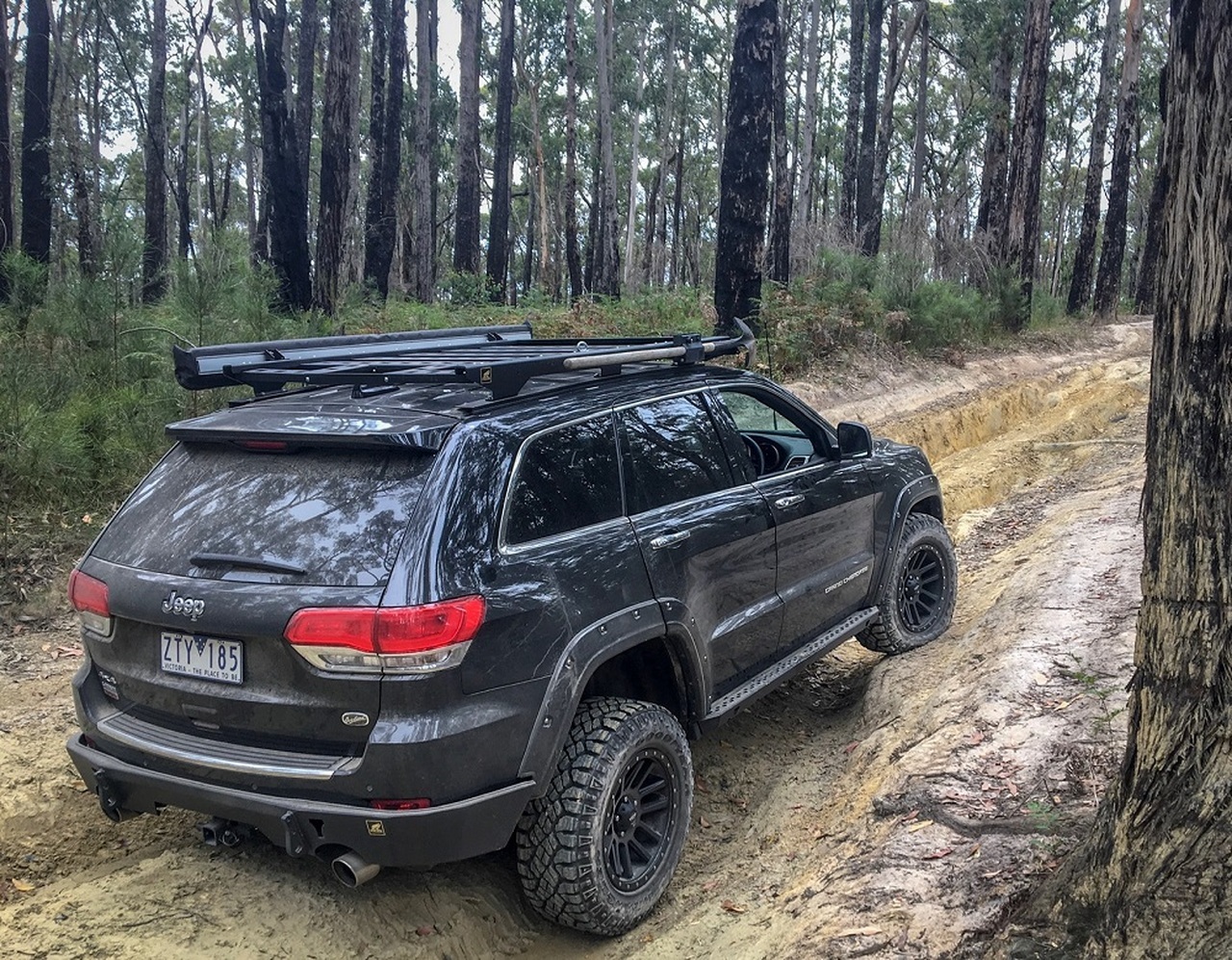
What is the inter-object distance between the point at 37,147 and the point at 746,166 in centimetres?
1181

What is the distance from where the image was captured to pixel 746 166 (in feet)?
41.4

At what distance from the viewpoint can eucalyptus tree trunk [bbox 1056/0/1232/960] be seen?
7.17ft

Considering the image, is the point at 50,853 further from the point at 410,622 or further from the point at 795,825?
the point at 795,825

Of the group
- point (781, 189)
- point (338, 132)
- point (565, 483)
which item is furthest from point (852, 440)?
point (781, 189)

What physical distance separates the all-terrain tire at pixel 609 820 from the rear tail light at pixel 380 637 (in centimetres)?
66

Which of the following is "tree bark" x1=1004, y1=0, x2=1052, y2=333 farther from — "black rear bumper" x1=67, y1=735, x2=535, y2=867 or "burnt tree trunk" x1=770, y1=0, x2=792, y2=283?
"black rear bumper" x1=67, y1=735, x2=535, y2=867

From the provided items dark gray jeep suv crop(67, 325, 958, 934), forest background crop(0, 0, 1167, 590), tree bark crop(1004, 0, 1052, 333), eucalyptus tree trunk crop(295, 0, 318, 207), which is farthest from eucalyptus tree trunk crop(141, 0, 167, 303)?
dark gray jeep suv crop(67, 325, 958, 934)

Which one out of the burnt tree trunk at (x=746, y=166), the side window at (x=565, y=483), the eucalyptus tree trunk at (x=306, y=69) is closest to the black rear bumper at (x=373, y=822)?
the side window at (x=565, y=483)

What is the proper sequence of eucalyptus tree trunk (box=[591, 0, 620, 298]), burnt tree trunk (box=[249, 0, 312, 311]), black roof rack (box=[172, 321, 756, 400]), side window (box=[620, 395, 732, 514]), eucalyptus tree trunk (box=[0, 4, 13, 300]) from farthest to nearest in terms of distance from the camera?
1. eucalyptus tree trunk (box=[591, 0, 620, 298])
2. eucalyptus tree trunk (box=[0, 4, 13, 300])
3. burnt tree trunk (box=[249, 0, 312, 311])
4. side window (box=[620, 395, 732, 514])
5. black roof rack (box=[172, 321, 756, 400])

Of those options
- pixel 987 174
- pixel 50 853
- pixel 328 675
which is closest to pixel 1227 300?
pixel 328 675

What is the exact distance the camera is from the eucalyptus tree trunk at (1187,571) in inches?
86.0

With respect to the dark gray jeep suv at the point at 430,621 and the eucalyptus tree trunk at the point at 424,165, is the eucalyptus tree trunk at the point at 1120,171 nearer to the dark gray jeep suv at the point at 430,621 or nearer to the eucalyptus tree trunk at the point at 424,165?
the eucalyptus tree trunk at the point at 424,165

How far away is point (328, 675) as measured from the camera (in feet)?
9.69

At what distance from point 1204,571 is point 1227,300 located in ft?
1.95
